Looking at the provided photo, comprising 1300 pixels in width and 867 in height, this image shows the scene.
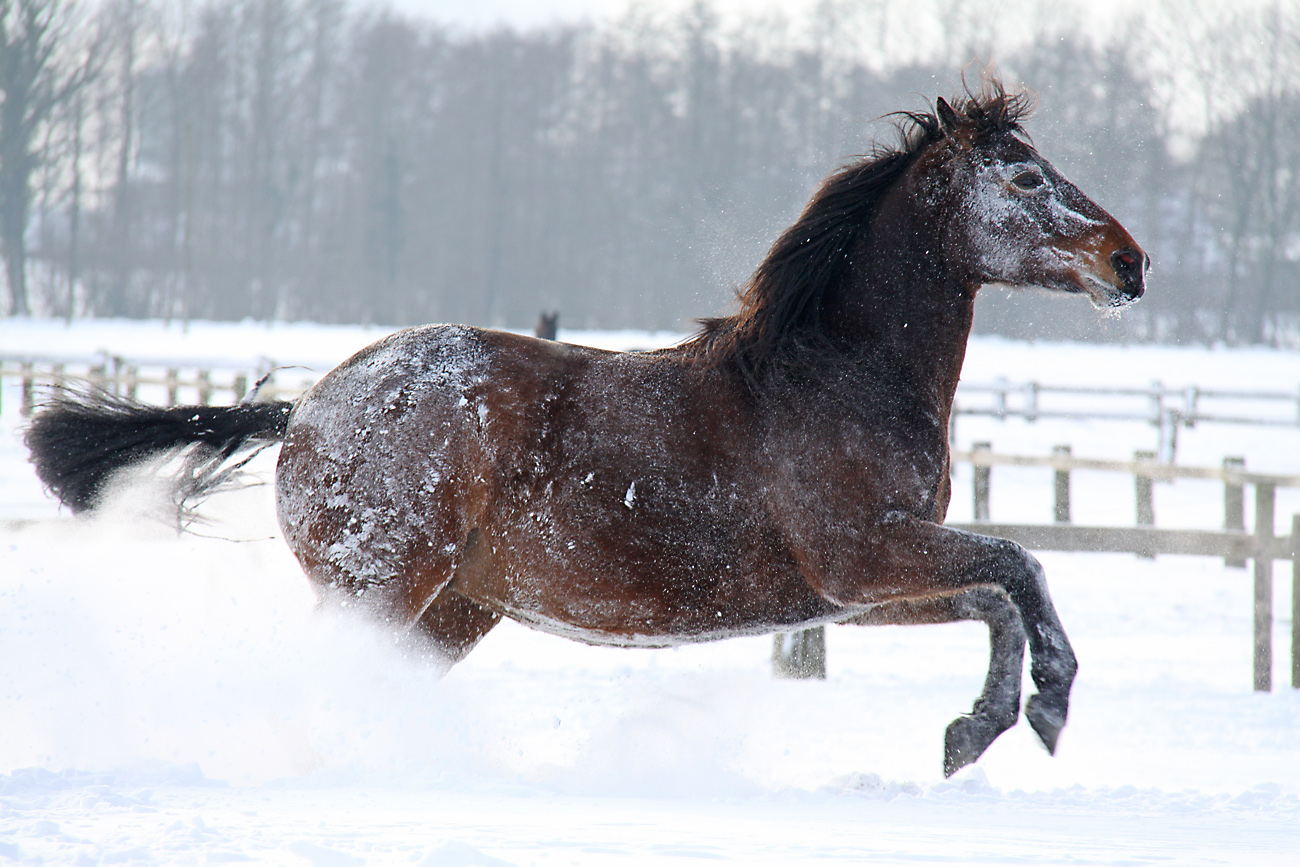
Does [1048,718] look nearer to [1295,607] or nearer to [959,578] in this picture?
[959,578]

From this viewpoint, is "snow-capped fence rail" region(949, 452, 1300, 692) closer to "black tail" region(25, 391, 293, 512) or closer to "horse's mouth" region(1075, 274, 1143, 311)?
"horse's mouth" region(1075, 274, 1143, 311)

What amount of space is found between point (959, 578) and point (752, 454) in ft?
2.16

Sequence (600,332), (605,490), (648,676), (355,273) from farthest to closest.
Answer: (355,273) → (600,332) → (648,676) → (605,490)

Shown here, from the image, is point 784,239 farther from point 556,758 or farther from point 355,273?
point 355,273

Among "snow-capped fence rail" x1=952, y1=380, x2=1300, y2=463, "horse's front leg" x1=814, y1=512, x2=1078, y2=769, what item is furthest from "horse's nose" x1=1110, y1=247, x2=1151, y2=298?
"snow-capped fence rail" x1=952, y1=380, x2=1300, y2=463

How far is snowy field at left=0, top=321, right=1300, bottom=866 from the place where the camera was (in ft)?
7.95

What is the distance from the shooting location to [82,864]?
6.79ft

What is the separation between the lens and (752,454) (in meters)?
3.24

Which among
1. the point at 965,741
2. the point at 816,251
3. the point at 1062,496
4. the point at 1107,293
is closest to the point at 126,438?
the point at 816,251

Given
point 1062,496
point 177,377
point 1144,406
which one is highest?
point 177,377

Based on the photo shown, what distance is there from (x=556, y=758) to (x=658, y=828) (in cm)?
132

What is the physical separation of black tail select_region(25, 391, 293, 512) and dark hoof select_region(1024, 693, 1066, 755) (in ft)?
8.02

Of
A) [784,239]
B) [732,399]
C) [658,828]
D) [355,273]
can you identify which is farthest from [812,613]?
[355,273]

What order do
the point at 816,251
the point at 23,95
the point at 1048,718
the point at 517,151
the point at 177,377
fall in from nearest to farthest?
the point at 1048,718 < the point at 816,251 < the point at 177,377 < the point at 23,95 < the point at 517,151
